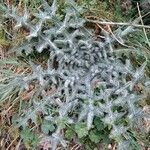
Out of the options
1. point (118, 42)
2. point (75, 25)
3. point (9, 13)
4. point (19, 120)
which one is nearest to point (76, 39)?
point (75, 25)

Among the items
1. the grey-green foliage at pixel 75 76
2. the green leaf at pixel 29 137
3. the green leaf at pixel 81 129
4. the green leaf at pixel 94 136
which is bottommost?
the green leaf at pixel 29 137

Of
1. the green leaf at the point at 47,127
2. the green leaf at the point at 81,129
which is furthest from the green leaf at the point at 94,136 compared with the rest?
the green leaf at the point at 47,127

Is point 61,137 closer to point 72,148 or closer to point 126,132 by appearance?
point 72,148

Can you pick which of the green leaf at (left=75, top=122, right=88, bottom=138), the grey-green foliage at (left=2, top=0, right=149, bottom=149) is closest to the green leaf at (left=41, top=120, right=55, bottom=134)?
the grey-green foliage at (left=2, top=0, right=149, bottom=149)

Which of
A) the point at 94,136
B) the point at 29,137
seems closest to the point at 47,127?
the point at 29,137

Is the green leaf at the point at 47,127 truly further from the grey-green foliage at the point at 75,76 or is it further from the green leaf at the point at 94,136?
the green leaf at the point at 94,136

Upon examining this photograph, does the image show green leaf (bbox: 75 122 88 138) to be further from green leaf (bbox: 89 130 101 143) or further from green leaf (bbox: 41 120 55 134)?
green leaf (bbox: 41 120 55 134)

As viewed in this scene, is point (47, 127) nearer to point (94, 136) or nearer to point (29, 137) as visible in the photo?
point (29, 137)
